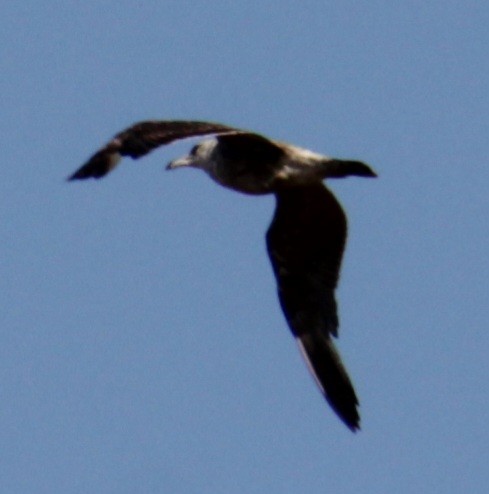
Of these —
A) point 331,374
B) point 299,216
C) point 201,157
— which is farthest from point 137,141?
point 331,374

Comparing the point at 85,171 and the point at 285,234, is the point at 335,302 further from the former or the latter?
the point at 85,171

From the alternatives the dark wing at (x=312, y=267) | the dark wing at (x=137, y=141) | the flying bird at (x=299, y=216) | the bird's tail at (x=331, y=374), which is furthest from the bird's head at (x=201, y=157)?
the bird's tail at (x=331, y=374)

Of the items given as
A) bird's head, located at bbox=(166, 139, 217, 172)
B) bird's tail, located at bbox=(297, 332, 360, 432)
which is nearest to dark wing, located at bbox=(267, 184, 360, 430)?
bird's tail, located at bbox=(297, 332, 360, 432)

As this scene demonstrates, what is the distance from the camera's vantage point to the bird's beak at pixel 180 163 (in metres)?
16.5

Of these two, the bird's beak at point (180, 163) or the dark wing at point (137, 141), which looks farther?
the bird's beak at point (180, 163)

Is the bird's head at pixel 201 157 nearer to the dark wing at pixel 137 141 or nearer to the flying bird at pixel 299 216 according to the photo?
the flying bird at pixel 299 216

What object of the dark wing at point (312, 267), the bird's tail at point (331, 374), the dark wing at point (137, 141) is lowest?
the bird's tail at point (331, 374)

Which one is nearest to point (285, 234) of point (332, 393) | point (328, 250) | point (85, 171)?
point (328, 250)

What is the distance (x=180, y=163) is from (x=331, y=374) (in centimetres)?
215

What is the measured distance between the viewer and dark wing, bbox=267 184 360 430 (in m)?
16.0

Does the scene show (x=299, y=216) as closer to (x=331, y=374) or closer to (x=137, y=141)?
(x=331, y=374)

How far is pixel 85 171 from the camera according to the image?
1445 centimetres

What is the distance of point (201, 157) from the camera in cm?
1617

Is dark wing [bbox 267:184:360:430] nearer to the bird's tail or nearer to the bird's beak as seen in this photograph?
the bird's tail
